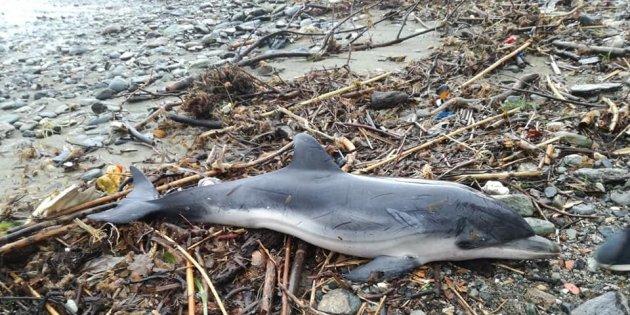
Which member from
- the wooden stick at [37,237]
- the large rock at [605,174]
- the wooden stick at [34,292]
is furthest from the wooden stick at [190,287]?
the large rock at [605,174]

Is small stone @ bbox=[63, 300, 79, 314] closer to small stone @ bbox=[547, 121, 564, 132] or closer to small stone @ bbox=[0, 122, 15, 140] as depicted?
small stone @ bbox=[0, 122, 15, 140]

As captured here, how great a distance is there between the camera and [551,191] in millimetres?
3775

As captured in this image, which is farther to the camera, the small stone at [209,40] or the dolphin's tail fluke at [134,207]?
the small stone at [209,40]

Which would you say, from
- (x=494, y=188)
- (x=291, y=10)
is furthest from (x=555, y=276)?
(x=291, y=10)

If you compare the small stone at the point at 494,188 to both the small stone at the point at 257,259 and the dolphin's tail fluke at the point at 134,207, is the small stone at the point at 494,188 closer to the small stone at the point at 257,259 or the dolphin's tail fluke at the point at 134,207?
the small stone at the point at 257,259

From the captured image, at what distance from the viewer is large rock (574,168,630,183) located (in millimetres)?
3803

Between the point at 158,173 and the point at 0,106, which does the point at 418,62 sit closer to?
the point at 158,173

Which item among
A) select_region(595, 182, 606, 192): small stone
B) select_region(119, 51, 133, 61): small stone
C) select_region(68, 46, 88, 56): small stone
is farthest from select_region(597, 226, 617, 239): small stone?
select_region(68, 46, 88, 56): small stone

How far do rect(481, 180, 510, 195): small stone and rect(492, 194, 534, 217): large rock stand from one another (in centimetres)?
10

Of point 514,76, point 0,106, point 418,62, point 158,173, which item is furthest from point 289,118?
point 0,106

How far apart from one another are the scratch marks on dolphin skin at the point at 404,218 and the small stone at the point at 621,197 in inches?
58.8

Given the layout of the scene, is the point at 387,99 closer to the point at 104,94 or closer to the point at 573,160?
the point at 573,160

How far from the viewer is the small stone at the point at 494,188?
3.76 metres

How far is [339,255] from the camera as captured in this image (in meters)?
3.48
